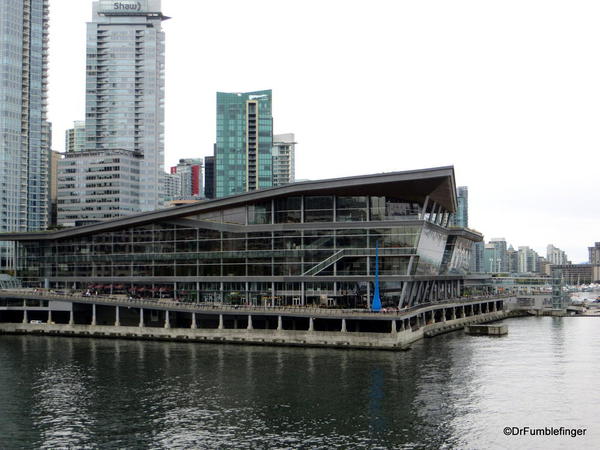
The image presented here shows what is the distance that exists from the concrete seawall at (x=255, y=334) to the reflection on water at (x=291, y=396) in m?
3.31

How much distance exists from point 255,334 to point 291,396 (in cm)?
4137

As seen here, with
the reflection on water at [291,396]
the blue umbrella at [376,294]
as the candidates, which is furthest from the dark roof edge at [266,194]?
the reflection on water at [291,396]

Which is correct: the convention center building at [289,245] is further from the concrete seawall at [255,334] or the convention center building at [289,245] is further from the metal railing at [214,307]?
the concrete seawall at [255,334]

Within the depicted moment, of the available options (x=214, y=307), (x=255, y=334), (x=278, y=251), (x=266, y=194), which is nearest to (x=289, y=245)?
(x=278, y=251)

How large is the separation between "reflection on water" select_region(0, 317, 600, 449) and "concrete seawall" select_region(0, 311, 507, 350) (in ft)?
10.9

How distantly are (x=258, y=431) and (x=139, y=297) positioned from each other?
84025mm

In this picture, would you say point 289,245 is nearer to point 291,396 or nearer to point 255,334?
point 255,334

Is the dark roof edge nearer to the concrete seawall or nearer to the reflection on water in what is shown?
the concrete seawall

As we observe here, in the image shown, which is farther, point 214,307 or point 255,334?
point 214,307

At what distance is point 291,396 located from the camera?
225 ft

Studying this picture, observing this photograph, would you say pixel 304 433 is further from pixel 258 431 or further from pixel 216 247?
pixel 216 247

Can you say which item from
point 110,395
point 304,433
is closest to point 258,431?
point 304,433

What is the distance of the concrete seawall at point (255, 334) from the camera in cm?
10206

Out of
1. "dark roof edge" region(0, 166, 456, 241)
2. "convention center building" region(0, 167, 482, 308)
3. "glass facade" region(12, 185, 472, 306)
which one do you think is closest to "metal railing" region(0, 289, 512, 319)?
"convention center building" region(0, 167, 482, 308)
